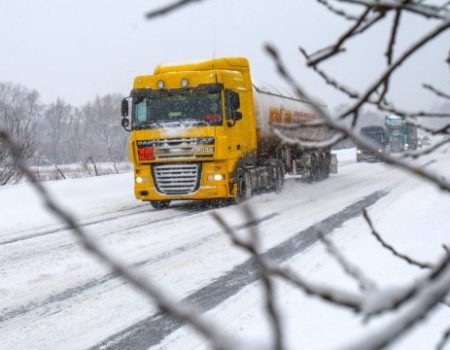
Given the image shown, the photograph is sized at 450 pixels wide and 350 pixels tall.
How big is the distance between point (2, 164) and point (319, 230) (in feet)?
59.7

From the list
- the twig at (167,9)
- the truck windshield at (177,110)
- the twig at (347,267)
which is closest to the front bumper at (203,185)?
the truck windshield at (177,110)

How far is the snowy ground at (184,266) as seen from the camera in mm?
4602

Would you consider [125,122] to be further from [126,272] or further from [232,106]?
[126,272]

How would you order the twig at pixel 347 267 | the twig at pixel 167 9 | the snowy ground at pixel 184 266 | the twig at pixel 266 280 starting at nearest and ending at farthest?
the twig at pixel 266 280 < the twig at pixel 167 9 < the twig at pixel 347 267 < the snowy ground at pixel 184 266

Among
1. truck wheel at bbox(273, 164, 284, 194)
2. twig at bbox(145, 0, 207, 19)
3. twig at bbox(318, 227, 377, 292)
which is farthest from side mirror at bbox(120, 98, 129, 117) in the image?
twig at bbox(145, 0, 207, 19)

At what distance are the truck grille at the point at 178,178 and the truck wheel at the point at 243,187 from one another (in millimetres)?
1146

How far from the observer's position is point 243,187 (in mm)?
13523

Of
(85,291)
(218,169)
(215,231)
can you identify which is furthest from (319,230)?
(218,169)

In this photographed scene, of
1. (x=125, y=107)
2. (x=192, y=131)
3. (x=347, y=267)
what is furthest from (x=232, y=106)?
(x=347, y=267)

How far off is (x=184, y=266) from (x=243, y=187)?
22.1ft

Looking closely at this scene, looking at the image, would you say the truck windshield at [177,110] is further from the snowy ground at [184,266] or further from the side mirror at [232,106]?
the snowy ground at [184,266]

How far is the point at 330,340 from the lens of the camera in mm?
4285

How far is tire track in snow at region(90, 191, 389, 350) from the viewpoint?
14.7 feet

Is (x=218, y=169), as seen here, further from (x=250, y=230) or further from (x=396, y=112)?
(x=250, y=230)
